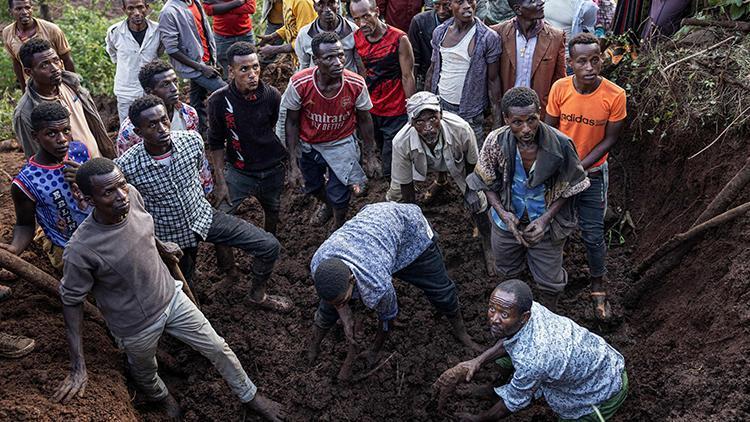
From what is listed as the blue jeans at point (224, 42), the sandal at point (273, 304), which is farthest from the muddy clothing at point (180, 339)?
the blue jeans at point (224, 42)

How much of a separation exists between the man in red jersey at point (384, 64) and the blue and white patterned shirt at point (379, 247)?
187 cm

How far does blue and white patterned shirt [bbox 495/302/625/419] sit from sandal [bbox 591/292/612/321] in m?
1.20

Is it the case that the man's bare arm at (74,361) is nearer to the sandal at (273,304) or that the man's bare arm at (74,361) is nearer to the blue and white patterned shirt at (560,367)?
the sandal at (273,304)

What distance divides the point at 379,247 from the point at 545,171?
1185mm

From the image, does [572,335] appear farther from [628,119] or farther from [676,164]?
[628,119]

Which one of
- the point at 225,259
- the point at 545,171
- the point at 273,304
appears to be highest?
the point at 545,171

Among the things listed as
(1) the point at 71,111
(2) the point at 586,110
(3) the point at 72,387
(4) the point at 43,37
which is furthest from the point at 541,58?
(4) the point at 43,37

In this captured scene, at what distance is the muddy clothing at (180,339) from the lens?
3.93 meters

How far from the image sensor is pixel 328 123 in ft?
17.6

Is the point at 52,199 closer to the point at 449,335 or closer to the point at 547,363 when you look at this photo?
the point at 449,335

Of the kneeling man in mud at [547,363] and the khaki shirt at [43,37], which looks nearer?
the kneeling man in mud at [547,363]

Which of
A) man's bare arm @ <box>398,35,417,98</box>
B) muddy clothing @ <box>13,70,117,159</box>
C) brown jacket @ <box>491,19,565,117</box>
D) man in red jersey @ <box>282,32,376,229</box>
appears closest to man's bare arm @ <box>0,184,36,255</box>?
muddy clothing @ <box>13,70,117,159</box>

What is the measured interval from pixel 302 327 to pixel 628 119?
3.61 m

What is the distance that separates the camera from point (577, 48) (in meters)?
4.61
